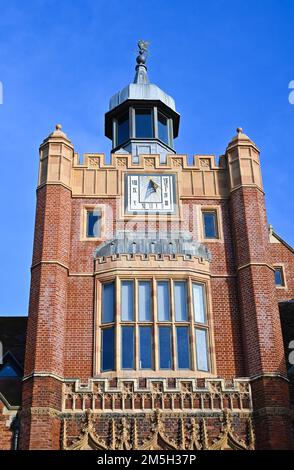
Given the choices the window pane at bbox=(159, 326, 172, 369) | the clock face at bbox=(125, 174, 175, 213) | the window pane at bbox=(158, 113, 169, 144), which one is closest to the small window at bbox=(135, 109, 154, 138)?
the window pane at bbox=(158, 113, 169, 144)

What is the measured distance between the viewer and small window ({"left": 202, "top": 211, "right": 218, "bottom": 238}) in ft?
71.5

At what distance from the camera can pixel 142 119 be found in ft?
90.1

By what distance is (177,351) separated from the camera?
19.3 m

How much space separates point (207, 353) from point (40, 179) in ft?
24.0

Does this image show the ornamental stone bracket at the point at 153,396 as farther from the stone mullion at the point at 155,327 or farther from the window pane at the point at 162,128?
the window pane at the point at 162,128

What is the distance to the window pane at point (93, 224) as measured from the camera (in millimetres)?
21516

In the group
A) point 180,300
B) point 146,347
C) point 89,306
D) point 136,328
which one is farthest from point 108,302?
point 180,300

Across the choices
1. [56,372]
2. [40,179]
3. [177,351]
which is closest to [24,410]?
[56,372]

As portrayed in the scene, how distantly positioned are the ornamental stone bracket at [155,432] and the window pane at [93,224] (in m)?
5.63

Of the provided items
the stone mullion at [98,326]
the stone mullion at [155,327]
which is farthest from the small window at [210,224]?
the stone mullion at [98,326]

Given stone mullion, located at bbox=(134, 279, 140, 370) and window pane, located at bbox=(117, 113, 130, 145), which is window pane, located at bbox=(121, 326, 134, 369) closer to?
stone mullion, located at bbox=(134, 279, 140, 370)
